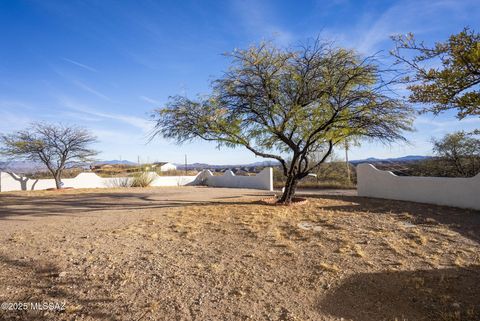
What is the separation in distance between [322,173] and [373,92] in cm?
1425

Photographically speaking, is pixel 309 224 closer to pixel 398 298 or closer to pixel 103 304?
pixel 398 298

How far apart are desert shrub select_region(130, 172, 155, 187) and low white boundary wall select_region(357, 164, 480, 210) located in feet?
49.2

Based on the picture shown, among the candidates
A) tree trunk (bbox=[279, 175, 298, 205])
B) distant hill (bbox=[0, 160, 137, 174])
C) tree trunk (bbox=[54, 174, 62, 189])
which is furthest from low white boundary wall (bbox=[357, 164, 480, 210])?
distant hill (bbox=[0, 160, 137, 174])

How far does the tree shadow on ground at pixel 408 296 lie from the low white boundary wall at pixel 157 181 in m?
14.1

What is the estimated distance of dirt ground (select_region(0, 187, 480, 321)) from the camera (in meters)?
3.76

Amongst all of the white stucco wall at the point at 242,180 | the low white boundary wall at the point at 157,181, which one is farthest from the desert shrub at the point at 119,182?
the white stucco wall at the point at 242,180

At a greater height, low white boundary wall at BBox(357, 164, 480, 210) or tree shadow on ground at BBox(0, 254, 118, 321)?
low white boundary wall at BBox(357, 164, 480, 210)

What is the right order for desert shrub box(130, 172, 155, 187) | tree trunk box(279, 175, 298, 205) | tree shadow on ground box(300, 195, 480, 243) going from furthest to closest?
desert shrub box(130, 172, 155, 187)
tree trunk box(279, 175, 298, 205)
tree shadow on ground box(300, 195, 480, 243)

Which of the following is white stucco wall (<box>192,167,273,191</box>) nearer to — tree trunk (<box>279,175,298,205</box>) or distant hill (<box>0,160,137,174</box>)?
tree trunk (<box>279,175,298,205</box>)

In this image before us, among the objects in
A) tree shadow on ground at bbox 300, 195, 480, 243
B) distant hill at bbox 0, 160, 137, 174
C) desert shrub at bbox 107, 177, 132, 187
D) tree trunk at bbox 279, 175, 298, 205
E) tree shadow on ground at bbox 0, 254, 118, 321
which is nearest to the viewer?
tree shadow on ground at bbox 0, 254, 118, 321

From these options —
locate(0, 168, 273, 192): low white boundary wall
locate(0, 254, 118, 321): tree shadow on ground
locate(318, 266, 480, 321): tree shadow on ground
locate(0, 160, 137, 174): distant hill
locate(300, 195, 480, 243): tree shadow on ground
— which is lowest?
locate(318, 266, 480, 321): tree shadow on ground

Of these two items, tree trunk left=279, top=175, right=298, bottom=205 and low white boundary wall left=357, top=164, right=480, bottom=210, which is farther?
tree trunk left=279, top=175, right=298, bottom=205

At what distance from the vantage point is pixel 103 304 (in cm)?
388

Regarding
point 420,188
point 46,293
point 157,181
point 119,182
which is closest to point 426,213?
point 420,188
